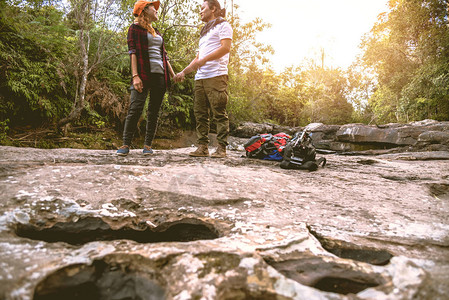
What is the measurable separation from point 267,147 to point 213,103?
1208 millimetres

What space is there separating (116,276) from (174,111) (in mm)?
7782

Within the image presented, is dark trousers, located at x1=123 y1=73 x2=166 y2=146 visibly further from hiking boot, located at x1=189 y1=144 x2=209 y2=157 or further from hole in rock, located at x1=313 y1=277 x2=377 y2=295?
hole in rock, located at x1=313 y1=277 x2=377 y2=295

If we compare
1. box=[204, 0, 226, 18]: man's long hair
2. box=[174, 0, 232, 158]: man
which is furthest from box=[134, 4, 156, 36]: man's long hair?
box=[204, 0, 226, 18]: man's long hair

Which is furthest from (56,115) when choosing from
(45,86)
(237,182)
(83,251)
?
(83,251)

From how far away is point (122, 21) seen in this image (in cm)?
518

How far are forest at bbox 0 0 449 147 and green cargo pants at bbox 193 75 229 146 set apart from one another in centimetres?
261

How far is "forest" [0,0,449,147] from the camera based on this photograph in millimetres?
4797

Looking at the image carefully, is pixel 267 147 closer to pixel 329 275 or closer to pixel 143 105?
pixel 143 105

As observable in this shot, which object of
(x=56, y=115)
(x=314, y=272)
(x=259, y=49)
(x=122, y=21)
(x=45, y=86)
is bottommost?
(x=314, y=272)

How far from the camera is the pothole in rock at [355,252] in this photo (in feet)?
3.66

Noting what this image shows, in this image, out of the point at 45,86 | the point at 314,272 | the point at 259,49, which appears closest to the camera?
the point at 314,272

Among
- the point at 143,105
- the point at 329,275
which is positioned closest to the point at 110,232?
the point at 329,275

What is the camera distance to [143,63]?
10.5 ft

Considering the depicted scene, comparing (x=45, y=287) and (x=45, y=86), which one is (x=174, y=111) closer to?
(x=45, y=86)
